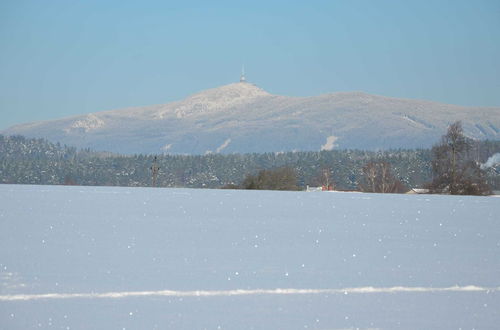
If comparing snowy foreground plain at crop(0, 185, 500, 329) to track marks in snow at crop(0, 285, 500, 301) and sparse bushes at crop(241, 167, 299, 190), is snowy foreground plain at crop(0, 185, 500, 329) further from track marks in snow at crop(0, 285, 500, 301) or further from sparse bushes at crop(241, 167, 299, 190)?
sparse bushes at crop(241, 167, 299, 190)

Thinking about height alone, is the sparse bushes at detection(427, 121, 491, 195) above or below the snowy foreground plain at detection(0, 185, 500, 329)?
above

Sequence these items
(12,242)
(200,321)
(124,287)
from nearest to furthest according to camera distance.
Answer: (200,321) < (124,287) < (12,242)

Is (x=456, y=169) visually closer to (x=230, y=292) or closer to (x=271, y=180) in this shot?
(x=271, y=180)

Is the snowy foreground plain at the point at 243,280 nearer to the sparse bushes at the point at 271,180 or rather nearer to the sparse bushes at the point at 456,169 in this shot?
the sparse bushes at the point at 456,169

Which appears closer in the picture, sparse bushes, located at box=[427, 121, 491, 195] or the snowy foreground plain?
the snowy foreground plain

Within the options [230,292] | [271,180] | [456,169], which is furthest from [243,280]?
[271,180]

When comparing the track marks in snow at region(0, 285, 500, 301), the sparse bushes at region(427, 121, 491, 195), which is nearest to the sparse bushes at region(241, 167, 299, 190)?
the sparse bushes at region(427, 121, 491, 195)

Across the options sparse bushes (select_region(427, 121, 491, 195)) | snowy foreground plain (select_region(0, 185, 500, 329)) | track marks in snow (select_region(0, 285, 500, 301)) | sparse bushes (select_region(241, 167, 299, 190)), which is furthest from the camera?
sparse bushes (select_region(241, 167, 299, 190))

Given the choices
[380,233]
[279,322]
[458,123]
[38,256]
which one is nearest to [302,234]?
[380,233]

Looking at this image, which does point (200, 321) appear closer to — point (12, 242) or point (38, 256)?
point (38, 256)

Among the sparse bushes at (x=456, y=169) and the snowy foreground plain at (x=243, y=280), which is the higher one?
the sparse bushes at (x=456, y=169)

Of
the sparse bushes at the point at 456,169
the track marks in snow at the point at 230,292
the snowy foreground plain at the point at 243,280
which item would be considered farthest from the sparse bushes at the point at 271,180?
the track marks in snow at the point at 230,292

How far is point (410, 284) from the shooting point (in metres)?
16.9

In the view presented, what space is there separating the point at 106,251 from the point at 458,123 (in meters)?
63.5
